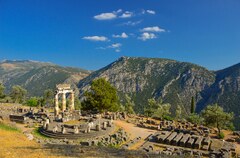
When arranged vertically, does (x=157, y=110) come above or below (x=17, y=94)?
below

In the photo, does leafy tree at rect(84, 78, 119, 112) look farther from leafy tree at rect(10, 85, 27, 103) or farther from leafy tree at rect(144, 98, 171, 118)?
leafy tree at rect(10, 85, 27, 103)

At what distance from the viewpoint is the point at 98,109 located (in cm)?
6281

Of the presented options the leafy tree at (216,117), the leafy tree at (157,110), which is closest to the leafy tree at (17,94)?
the leafy tree at (157,110)

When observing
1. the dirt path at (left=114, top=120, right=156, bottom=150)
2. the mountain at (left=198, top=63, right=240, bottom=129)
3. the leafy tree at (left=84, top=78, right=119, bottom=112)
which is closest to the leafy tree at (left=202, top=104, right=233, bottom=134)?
the dirt path at (left=114, top=120, right=156, bottom=150)

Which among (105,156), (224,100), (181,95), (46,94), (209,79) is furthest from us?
(209,79)

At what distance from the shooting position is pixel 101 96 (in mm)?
61375

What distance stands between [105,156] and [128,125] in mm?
32768

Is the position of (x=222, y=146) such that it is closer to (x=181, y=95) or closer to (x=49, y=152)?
(x=49, y=152)

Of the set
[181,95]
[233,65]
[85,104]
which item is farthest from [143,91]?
[85,104]

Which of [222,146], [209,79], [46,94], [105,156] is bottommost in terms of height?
[222,146]

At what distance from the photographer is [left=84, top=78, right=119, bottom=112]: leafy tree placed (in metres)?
61.2

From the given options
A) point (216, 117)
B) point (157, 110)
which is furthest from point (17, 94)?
point (216, 117)

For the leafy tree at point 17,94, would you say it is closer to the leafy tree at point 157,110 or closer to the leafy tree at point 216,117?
the leafy tree at point 157,110

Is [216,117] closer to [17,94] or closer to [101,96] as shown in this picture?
[101,96]
